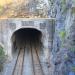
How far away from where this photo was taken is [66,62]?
17.0 metres

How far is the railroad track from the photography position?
914 inches

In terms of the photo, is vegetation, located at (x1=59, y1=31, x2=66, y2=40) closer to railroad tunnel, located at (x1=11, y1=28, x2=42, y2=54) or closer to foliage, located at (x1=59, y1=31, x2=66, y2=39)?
foliage, located at (x1=59, y1=31, x2=66, y2=39)

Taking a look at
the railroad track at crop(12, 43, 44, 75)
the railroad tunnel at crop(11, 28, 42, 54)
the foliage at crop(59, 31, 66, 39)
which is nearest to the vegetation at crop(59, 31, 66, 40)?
the foliage at crop(59, 31, 66, 39)

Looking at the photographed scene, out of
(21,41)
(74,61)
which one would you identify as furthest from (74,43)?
(21,41)

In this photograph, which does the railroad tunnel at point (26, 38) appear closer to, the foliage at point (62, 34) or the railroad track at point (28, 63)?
the railroad track at point (28, 63)

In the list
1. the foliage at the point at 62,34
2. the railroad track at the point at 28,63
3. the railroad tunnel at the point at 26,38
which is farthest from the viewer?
the railroad tunnel at the point at 26,38

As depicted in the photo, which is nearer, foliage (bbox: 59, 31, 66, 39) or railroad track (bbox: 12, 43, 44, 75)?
foliage (bbox: 59, 31, 66, 39)

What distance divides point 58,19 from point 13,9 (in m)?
7.16

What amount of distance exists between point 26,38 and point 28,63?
9.99m

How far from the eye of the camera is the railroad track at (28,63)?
2320 centimetres

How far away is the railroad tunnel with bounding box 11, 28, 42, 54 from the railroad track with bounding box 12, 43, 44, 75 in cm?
122

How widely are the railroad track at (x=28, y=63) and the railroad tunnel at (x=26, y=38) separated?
3.99 feet

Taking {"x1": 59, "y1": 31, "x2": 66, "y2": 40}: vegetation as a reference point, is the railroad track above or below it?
below

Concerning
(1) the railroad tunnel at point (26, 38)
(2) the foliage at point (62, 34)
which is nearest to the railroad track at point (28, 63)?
(1) the railroad tunnel at point (26, 38)
